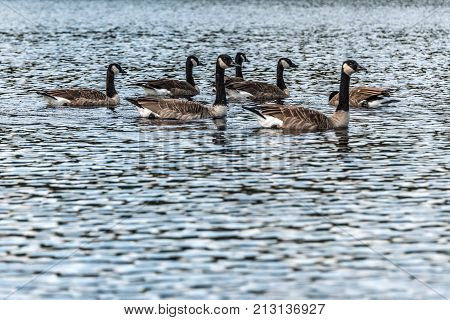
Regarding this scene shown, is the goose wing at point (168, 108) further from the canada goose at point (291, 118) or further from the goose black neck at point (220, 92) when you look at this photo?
the canada goose at point (291, 118)

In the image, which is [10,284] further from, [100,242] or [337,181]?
[337,181]

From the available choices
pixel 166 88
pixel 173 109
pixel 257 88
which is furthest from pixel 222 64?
pixel 166 88

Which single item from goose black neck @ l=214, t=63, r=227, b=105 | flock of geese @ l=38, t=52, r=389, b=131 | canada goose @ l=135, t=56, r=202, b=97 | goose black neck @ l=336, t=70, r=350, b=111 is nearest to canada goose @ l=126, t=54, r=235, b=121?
flock of geese @ l=38, t=52, r=389, b=131

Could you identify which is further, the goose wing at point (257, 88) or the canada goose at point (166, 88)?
the canada goose at point (166, 88)

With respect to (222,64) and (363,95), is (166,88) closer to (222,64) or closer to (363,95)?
(222,64)

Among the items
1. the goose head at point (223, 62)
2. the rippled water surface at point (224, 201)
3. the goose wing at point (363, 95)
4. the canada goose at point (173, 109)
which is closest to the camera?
the rippled water surface at point (224, 201)

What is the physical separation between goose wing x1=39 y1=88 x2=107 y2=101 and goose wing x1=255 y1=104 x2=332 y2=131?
8646 millimetres

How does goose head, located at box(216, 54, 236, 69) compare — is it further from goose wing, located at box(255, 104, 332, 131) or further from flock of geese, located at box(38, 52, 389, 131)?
goose wing, located at box(255, 104, 332, 131)

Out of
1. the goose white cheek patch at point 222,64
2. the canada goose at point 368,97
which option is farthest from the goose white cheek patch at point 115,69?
the canada goose at point 368,97

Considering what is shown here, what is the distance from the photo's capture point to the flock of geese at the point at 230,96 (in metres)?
35.1

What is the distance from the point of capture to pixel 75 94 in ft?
135

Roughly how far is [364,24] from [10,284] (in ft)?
308

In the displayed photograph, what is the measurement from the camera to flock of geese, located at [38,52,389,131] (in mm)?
35125

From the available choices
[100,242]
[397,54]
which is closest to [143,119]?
[100,242]
